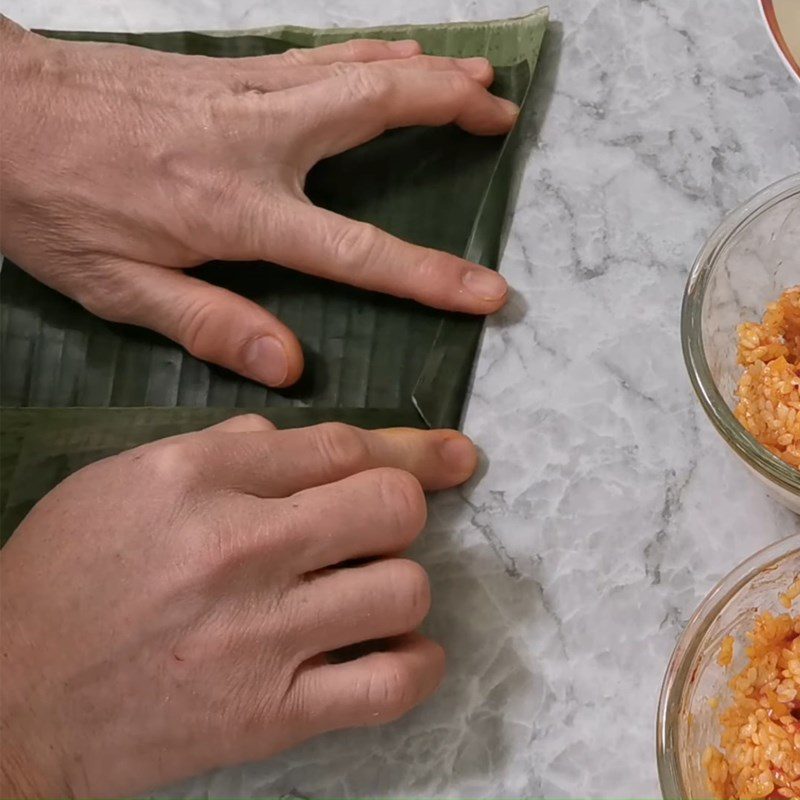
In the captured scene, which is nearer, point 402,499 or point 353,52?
point 402,499

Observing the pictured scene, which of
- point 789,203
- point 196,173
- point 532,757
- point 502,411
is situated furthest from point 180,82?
point 532,757

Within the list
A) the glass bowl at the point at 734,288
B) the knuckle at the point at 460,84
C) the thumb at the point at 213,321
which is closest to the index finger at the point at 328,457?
the thumb at the point at 213,321

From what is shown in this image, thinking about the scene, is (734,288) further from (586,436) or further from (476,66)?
(476,66)

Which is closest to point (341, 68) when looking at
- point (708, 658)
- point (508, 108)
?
point (508, 108)

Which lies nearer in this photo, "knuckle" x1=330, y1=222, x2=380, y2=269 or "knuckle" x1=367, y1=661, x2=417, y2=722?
"knuckle" x1=367, y1=661, x2=417, y2=722

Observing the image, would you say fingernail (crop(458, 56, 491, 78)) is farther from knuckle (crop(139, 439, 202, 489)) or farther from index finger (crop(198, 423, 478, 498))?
knuckle (crop(139, 439, 202, 489))

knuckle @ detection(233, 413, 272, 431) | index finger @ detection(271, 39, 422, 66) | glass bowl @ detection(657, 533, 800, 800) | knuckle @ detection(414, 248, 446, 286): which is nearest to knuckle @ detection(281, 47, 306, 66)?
index finger @ detection(271, 39, 422, 66)

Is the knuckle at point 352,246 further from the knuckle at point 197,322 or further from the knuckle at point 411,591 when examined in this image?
the knuckle at point 411,591
